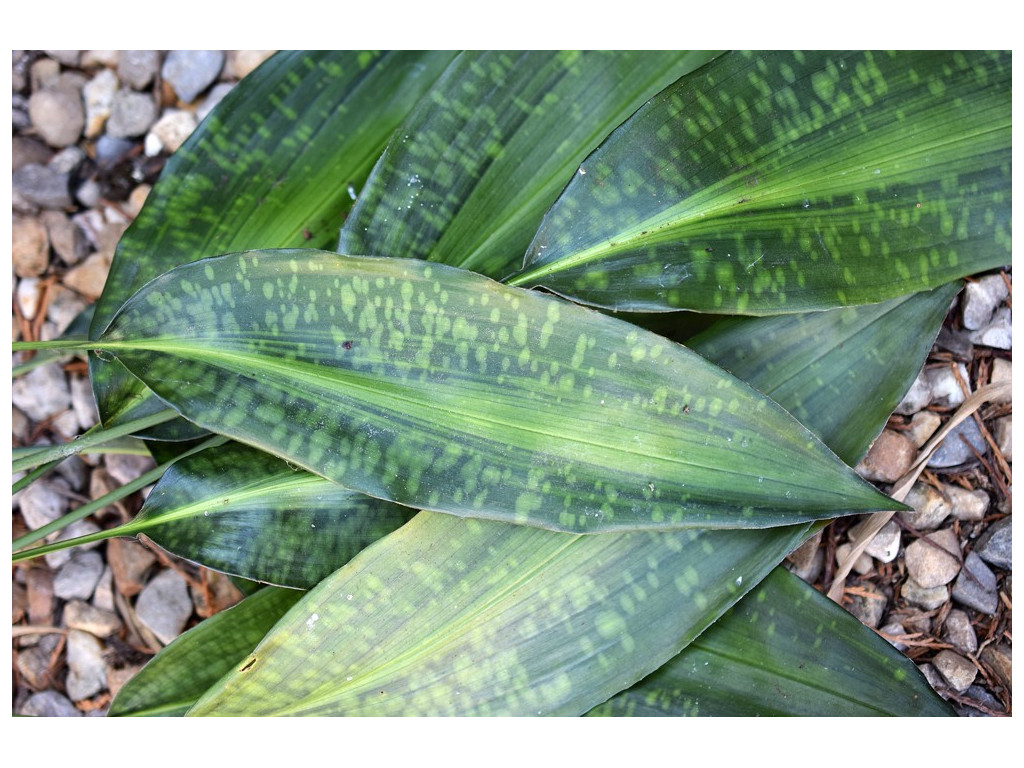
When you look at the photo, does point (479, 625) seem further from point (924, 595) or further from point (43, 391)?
point (43, 391)

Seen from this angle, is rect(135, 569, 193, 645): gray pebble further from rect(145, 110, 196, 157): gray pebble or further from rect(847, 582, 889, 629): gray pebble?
rect(847, 582, 889, 629): gray pebble

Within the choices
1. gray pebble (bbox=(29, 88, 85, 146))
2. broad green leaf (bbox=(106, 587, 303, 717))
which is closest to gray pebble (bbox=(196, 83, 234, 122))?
gray pebble (bbox=(29, 88, 85, 146))

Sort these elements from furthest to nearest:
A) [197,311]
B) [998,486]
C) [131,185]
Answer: [131,185]
[998,486]
[197,311]

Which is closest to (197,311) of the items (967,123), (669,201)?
(669,201)

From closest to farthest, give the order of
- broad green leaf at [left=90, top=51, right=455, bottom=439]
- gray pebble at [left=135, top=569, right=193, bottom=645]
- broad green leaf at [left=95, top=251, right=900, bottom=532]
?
broad green leaf at [left=95, top=251, right=900, bottom=532] < broad green leaf at [left=90, top=51, right=455, bottom=439] < gray pebble at [left=135, top=569, right=193, bottom=645]

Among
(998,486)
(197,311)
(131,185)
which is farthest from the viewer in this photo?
(131,185)

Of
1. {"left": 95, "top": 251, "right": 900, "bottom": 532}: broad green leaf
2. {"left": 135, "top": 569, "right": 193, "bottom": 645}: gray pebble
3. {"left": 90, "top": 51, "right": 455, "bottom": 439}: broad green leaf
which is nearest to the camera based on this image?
{"left": 95, "top": 251, "right": 900, "bottom": 532}: broad green leaf

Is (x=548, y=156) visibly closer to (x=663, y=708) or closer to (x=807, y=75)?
(x=807, y=75)
